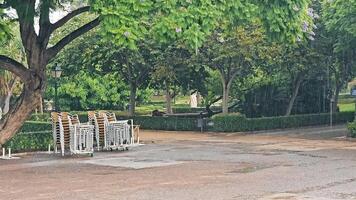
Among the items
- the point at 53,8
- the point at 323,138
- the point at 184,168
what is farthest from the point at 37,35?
the point at 323,138

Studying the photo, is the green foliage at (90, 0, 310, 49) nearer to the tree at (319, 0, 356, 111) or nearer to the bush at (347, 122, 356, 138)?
the tree at (319, 0, 356, 111)

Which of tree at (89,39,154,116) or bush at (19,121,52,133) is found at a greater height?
tree at (89,39,154,116)

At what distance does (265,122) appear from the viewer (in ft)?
104

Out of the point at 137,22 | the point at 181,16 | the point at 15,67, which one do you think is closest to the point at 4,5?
the point at 15,67

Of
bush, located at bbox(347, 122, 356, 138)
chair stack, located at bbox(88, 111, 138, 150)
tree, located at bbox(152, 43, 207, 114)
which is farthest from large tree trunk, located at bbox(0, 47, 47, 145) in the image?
bush, located at bbox(347, 122, 356, 138)

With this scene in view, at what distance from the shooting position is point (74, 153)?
60.4 feet

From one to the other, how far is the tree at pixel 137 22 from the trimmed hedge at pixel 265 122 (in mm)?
14880

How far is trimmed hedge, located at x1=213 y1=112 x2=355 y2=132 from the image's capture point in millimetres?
29938

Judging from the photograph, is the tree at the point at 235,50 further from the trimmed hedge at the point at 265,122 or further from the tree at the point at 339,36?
the tree at the point at 339,36

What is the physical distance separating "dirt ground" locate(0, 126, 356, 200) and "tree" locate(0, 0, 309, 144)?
223 centimetres

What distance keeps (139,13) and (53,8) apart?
449cm

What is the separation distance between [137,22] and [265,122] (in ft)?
66.5

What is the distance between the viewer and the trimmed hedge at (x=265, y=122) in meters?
29.9

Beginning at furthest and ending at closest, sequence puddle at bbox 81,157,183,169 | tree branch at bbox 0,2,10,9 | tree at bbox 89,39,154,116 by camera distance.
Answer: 1. tree at bbox 89,39,154,116
2. puddle at bbox 81,157,183,169
3. tree branch at bbox 0,2,10,9
